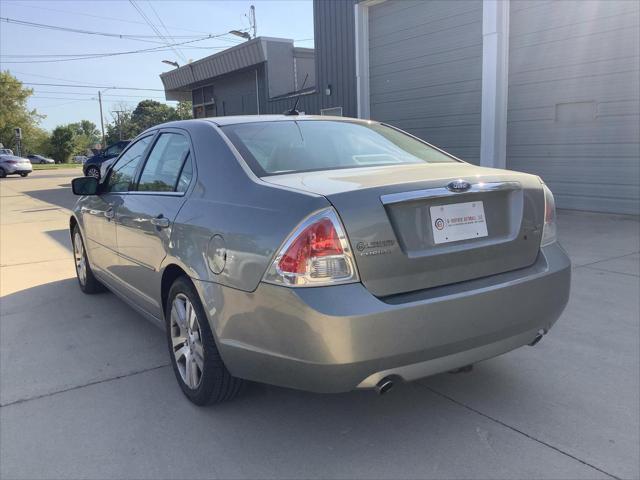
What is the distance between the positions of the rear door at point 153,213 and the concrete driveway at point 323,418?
0.57 m

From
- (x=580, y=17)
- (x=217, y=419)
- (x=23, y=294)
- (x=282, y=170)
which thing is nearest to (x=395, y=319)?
(x=282, y=170)

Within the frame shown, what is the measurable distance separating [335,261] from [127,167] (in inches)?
104

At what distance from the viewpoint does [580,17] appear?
915cm

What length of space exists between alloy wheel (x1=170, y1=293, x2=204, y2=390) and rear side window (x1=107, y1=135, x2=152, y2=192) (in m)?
1.36

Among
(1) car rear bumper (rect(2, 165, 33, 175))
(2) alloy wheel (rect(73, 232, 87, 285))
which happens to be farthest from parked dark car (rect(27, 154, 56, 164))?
(2) alloy wheel (rect(73, 232, 87, 285))

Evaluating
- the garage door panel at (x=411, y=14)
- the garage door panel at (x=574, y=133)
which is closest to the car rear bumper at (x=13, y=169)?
the garage door panel at (x=411, y=14)

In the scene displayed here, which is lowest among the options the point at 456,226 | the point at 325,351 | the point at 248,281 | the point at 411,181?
the point at 325,351

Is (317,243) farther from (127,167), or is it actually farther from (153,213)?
(127,167)

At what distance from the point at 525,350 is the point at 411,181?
1.86 meters

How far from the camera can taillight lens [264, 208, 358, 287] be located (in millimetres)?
2223

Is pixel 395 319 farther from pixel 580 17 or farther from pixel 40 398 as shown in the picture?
pixel 580 17

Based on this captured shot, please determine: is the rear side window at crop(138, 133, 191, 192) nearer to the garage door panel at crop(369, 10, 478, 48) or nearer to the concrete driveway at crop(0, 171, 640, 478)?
the concrete driveway at crop(0, 171, 640, 478)

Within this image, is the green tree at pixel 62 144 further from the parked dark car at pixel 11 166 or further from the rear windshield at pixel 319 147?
the rear windshield at pixel 319 147

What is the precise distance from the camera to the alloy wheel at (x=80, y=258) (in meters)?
5.33
